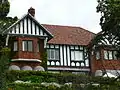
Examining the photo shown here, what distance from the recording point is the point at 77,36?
57.2 m

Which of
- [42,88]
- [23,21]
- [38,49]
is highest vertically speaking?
[23,21]

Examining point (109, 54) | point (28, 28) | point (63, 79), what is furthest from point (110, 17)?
point (109, 54)

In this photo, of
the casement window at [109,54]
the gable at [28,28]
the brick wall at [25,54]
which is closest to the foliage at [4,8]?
the gable at [28,28]

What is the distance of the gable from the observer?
4863 cm

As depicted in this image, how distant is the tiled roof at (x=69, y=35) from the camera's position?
178 ft

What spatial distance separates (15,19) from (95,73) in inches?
515

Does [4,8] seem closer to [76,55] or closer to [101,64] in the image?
[76,55]

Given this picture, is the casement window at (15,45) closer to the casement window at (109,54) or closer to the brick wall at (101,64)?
the brick wall at (101,64)

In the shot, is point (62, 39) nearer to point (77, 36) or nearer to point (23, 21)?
point (77, 36)

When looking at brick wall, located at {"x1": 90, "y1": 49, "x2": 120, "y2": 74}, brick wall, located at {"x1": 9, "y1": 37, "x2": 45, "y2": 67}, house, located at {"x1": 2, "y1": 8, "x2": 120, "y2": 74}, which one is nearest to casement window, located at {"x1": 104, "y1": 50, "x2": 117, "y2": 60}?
house, located at {"x1": 2, "y1": 8, "x2": 120, "y2": 74}

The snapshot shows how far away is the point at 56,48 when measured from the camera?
53.2m

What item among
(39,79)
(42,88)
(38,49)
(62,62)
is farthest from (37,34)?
(42,88)

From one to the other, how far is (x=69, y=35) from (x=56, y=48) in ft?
15.0

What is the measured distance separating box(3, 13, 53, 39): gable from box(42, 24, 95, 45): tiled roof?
3.49 meters
